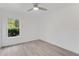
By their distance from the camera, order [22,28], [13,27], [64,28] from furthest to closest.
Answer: [22,28], [13,27], [64,28]

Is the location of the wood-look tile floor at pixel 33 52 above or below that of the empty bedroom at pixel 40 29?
below

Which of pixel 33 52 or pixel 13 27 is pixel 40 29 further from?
pixel 33 52

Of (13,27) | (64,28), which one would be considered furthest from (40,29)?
(64,28)

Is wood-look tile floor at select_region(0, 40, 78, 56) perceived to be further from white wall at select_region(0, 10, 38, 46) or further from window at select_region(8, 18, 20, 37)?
window at select_region(8, 18, 20, 37)

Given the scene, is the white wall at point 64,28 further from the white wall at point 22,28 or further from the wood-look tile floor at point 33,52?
the white wall at point 22,28

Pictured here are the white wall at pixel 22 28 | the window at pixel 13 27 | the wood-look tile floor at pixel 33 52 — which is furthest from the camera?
the window at pixel 13 27

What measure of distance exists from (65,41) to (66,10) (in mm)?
1428

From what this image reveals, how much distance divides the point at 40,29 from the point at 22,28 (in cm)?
142

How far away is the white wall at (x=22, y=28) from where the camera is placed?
417cm

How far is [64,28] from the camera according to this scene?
12.3 ft

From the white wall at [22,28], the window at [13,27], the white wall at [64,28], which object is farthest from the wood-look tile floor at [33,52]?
the window at [13,27]

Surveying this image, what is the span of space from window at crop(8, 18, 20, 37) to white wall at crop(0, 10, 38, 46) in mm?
217

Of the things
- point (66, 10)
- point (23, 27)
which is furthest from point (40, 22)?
point (66, 10)

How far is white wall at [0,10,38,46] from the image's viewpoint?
13.7ft
